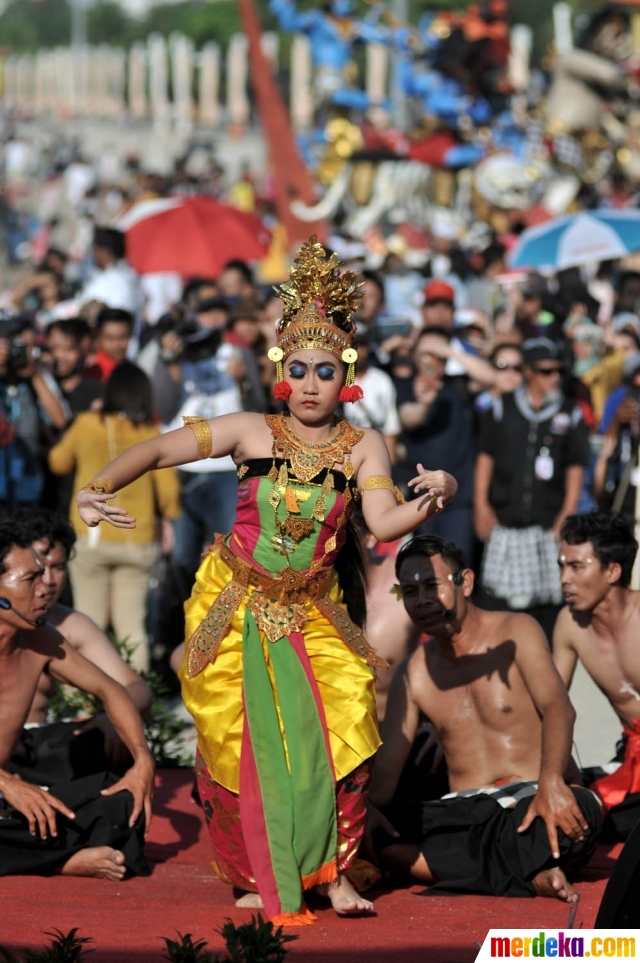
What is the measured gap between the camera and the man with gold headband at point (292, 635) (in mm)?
4973

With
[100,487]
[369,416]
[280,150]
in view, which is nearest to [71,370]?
[369,416]

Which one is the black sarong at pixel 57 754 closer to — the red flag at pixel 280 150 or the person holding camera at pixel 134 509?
the person holding camera at pixel 134 509

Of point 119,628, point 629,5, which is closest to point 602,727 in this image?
point 119,628

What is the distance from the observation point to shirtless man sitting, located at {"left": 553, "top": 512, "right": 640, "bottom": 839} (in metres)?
5.85

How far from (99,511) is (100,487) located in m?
0.12

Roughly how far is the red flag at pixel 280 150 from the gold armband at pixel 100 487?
13.9 metres

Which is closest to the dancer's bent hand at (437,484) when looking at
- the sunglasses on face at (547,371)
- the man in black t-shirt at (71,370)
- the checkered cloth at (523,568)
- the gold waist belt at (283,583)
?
the gold waist belt at (283,583)

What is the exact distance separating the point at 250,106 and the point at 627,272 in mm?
41596

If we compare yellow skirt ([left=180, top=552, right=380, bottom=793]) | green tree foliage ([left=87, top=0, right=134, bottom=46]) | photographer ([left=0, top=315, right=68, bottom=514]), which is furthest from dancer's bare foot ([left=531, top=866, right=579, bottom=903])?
green tree foliage ([left=87, top=0, right=134, bottom=46])

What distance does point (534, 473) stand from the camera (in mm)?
8344

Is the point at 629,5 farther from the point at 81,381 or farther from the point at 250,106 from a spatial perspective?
the point at 81,381

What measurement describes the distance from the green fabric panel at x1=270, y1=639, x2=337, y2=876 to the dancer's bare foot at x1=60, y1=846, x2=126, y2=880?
2.56 feet

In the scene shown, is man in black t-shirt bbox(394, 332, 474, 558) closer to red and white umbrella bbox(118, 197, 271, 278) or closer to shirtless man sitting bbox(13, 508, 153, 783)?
shirtless man sitting bbox(13, 508, 153, 783)

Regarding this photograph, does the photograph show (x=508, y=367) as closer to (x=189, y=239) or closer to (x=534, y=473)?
(x=534, y=473)
